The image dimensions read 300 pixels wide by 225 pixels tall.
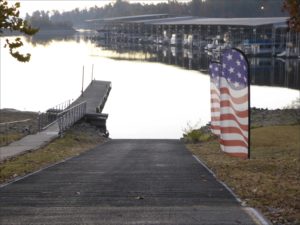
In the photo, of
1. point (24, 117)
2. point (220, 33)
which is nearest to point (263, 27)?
point (220, 33)

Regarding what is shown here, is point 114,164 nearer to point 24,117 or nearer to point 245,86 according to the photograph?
point 245,86

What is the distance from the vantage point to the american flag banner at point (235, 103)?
12.9 metres

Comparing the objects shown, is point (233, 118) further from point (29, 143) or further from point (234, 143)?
point (29, 143)

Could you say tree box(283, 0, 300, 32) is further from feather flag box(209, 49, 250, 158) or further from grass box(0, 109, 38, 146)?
grass box(0, 109, 38, 146)

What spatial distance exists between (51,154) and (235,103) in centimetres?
640

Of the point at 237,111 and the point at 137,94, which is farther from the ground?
the point at 237,111

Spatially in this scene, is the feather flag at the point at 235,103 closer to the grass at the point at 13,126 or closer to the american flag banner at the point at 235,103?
the american flag banner at the point at 235,103

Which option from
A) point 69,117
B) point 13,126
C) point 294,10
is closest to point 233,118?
point 294,10

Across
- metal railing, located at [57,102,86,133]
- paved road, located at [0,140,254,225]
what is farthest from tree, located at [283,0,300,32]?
metal railing, located at [57,102,86,133]

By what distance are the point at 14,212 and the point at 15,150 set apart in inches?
453

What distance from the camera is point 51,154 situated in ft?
57.1

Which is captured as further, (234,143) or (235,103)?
(234,143)

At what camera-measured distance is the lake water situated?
40.5 m

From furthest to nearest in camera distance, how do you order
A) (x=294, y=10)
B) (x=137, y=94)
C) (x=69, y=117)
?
(x=137, y=94)
(x=69, y=117)
(x=294, y=10)
